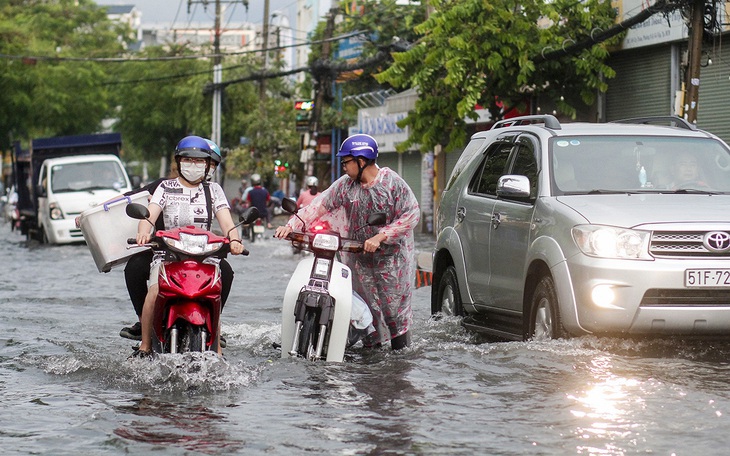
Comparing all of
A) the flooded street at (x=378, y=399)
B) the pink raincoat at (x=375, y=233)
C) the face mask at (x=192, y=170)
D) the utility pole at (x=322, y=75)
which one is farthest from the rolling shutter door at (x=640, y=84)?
the utility pole at (x=322, y=75)

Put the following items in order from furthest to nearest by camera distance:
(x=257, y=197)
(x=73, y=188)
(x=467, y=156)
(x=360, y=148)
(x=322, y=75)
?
1. (x=322, y=75)
2. (x=257, y=197)
3. (x=73, y=188)
4. (x=467, y=156)
5. (x=360, y=148)

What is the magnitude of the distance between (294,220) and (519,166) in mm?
1953

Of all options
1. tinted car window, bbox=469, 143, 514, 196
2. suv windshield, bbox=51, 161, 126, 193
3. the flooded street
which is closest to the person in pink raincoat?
the flooded street

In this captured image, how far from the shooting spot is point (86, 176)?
95.0ft

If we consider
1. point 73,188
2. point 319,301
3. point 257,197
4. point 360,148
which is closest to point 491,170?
point 360,148

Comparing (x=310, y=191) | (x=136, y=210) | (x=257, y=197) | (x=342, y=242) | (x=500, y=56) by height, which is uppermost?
(x=500, y=56)

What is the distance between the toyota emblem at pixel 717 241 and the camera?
8172 millimetres

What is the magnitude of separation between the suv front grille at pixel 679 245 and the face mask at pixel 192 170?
271cm

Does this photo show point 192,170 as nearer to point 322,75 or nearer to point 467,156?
point 467,156

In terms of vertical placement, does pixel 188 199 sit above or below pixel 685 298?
above

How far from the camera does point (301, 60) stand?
3396 inches

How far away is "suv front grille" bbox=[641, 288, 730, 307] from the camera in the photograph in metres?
8.12

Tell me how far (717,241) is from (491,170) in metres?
2.53

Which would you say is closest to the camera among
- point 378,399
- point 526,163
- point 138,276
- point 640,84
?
point 378,399
